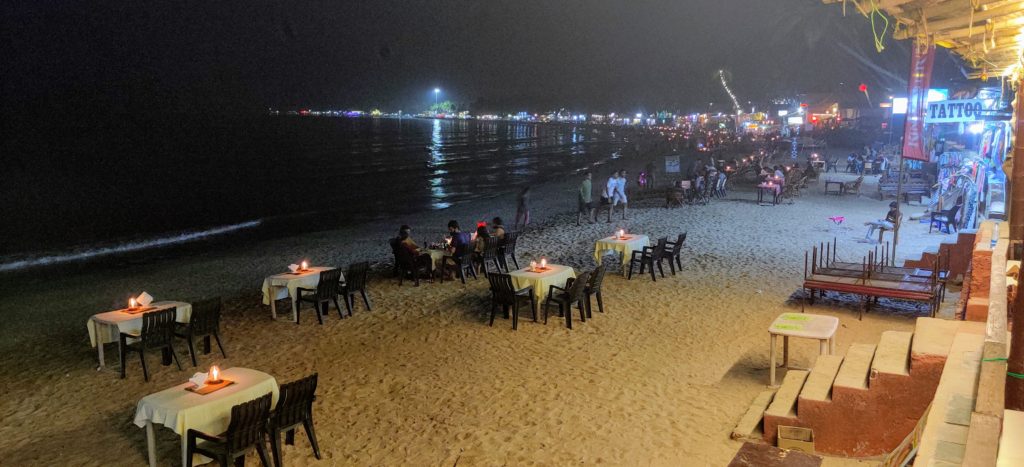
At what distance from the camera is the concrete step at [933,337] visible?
4945 millimetres

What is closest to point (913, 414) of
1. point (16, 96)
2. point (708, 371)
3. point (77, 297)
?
point (708, 371)

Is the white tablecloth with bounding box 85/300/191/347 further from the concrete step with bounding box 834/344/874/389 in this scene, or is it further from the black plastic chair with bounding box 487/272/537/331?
the concrete step with bounding box 834/344/874/389

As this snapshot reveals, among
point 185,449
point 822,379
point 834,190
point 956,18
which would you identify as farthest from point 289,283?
point 834,190

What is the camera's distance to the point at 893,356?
215 inches

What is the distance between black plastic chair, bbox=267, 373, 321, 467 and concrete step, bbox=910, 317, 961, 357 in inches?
196

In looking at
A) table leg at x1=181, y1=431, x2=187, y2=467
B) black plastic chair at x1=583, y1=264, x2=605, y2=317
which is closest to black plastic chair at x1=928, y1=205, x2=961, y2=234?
black plastic chair at x1=583, y1=264, x2=605, y2=317

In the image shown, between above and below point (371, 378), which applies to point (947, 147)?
above

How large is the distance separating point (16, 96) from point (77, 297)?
155786mm

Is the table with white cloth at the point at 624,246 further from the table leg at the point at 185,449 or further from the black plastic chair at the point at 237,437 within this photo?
the table leg at the point at 185,449

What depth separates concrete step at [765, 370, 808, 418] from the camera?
18.9 ft

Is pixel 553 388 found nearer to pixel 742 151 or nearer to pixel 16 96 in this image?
pixel 742 151

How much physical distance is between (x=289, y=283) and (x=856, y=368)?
7.97 metres

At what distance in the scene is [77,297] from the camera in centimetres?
1373

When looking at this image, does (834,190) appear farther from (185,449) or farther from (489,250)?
(185,449)
